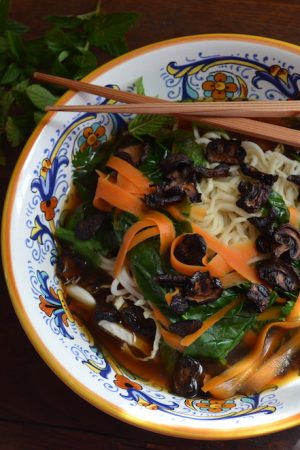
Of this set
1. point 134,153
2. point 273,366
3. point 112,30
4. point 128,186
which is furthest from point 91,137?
point 273,366

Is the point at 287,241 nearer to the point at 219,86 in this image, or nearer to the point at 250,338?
the point at 250,338

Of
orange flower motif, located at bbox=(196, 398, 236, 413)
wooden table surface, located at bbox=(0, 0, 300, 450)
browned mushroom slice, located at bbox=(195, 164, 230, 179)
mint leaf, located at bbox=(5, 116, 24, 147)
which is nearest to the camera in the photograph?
orange flower motif, located at bbox=(196, 398, 236, 413)

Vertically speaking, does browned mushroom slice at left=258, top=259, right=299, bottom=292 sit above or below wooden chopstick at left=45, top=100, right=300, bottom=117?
below

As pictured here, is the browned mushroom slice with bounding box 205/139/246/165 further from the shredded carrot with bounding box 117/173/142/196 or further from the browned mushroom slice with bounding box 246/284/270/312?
the browned mushroom slice with bounding box 246/284/270/312

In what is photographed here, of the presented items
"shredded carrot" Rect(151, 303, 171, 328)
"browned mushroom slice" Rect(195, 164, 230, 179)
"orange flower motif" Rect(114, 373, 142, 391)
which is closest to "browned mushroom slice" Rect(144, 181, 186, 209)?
"browned mushroom slice" Rect(195, 164, 230, 179)

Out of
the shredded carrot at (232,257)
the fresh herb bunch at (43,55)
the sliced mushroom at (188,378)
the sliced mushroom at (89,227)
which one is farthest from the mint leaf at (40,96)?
the sliced mushroom at (188,378)

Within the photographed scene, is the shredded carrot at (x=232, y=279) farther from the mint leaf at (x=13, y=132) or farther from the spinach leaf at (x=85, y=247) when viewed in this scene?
the mint leaf at (x=13, y=132)
